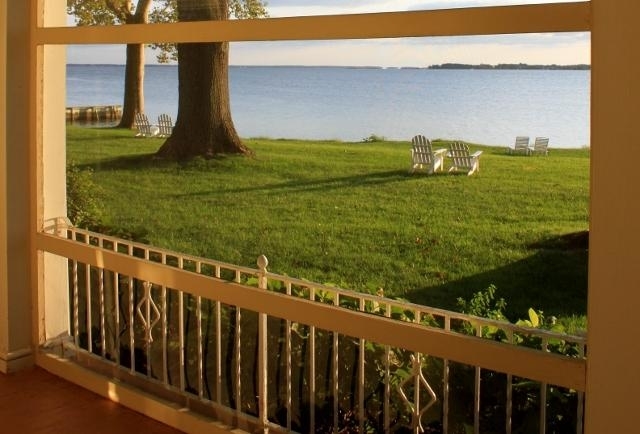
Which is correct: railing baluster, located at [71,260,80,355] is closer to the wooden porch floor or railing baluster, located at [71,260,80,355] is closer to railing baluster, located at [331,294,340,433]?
the wooden porch floor

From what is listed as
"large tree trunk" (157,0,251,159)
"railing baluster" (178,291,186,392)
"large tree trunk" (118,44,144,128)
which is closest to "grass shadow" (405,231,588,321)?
"large tree trunk" (157,0,251,159)

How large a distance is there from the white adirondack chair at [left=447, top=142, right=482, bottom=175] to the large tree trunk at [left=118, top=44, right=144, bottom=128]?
1.57 meters

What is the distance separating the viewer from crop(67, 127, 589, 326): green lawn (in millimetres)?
2609

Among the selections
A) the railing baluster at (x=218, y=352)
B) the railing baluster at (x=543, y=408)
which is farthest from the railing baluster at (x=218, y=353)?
the railing baluster at (x=543, y=408)

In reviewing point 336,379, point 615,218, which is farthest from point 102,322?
point 615,218

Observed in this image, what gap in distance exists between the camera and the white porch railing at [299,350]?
2691 mm

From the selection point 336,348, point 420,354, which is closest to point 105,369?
point 336,348

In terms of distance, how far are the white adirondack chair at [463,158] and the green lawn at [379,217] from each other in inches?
1.1

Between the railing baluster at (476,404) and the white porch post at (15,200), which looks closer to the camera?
the railing baluster at (476,404)

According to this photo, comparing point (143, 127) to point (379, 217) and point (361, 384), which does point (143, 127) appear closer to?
point (379, 217)

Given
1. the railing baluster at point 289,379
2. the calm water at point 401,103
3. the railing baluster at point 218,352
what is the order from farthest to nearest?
the railing baluster at point 218,352 < the railing baluster at point 289,379 < the calm water at point 401,103

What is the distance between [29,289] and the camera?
4.36m

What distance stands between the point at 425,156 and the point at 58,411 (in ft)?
6.84

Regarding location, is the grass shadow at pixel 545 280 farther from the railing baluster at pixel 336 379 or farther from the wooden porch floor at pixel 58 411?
the wooden porch floor at pixel 58 411
